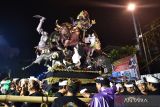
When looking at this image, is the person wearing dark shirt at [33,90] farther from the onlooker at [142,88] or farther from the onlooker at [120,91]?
the onlooker at [142,88]

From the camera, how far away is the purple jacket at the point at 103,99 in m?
5.39

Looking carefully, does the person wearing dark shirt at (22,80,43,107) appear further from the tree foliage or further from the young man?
the tree foliage

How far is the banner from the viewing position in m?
18.6

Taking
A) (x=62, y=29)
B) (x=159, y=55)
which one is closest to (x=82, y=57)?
(x=62, y=29)

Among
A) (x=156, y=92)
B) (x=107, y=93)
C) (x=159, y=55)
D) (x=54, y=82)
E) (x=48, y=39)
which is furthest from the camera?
(x=159, y=55)

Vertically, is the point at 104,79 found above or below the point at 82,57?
below

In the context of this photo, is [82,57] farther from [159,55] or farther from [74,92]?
[74,92]

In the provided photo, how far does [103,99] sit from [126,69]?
15.0 metres

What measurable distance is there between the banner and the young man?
12.7 m

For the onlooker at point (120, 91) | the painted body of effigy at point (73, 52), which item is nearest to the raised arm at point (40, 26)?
the painted body of effigy at point (73, 52)

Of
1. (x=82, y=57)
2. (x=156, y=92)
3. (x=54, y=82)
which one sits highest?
(x=82, y=57)

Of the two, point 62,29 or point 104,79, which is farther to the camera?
point 62,29

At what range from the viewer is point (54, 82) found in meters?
16.4

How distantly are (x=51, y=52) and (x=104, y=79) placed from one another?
13.0 m
